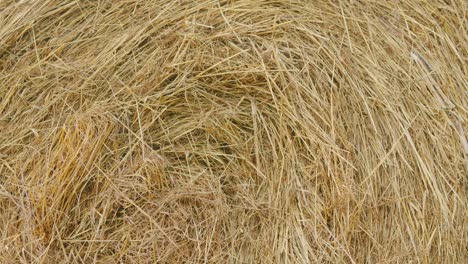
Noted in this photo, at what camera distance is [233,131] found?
1709 millimetres

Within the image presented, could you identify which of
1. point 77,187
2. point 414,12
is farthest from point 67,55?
point 414,12

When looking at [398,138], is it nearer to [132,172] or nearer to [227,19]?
[227,19]

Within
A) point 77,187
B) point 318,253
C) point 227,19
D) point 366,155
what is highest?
point 227,19

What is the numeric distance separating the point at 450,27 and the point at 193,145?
695 millimetres

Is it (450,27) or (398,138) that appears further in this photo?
(450,27)

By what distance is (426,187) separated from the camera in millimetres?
1612

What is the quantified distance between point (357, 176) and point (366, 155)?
0.05 m

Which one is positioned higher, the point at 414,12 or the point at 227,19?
the point at 227,19

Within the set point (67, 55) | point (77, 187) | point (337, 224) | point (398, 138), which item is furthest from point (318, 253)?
point (67, 55)

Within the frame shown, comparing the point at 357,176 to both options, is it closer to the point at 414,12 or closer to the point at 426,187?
the point at 426,187

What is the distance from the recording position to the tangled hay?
160cm

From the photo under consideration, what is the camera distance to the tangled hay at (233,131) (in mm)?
1597

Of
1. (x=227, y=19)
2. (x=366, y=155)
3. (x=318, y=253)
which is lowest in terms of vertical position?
(x=318, y=253)

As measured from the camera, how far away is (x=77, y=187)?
1612 mm
